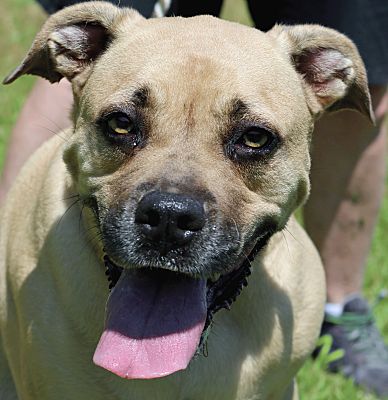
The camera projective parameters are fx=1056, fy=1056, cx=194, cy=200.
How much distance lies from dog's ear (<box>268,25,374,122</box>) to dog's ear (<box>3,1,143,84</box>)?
600mm

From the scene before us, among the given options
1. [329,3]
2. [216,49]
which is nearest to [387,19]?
[329,3]

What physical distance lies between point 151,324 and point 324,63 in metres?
1.25

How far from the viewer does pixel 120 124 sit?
11.9 feet

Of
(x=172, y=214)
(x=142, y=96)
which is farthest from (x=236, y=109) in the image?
(x=172, y=214)

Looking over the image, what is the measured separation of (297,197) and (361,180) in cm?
169

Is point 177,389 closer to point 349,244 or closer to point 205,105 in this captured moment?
point 205,105

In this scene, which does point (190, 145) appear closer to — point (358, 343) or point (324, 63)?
point (324, 63)

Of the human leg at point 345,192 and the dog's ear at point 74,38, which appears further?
the human leg at point 345,192

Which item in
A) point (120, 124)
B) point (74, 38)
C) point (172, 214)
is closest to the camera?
point (172, 214)

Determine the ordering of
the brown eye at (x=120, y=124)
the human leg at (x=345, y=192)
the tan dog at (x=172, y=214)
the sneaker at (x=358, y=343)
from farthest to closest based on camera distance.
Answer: the sneaker at (x=358, y=343)
the human leg at (x=345, y=192)
the brown eye at (x=120, y=124)
the tan dog at (x=172, y=214)

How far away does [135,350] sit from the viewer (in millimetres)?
3479

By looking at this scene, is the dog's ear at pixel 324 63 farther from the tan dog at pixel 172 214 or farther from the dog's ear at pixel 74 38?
the dog's ear at pixel 74 38

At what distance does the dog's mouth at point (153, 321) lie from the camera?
3.47 m

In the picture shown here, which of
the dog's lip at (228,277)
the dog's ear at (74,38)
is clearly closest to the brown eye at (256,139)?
the dog's lip at (228,277)
